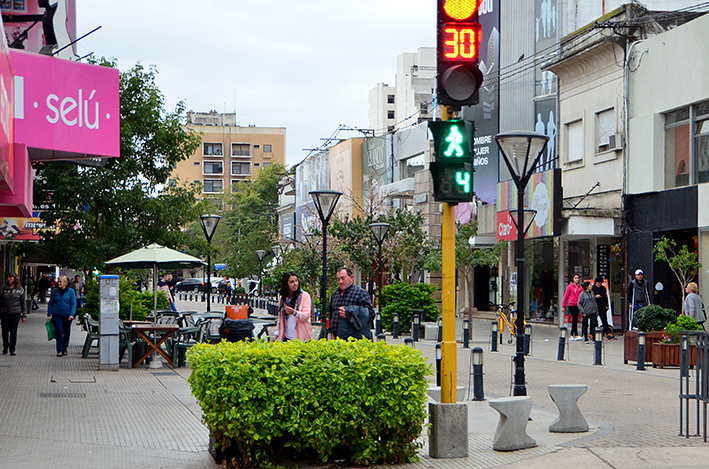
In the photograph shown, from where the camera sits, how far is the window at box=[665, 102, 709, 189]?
945 inches

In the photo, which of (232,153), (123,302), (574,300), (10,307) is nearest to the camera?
(10,307)

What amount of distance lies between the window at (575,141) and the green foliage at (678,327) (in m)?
13.4

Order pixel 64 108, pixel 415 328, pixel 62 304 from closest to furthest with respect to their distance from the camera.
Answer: pixel 64 108 < pixel 62 304 < pixel 415 328

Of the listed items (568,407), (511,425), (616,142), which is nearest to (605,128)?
(616,142)

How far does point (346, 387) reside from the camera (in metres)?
7.66

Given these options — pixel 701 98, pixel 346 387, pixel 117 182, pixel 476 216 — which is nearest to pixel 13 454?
pixel 346 387

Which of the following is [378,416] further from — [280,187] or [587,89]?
[280,187]

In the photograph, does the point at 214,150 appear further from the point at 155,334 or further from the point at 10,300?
the point at 155,334

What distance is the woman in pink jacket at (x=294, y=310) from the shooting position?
11.2 meters

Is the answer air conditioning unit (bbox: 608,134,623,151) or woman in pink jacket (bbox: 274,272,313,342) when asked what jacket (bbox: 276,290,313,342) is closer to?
woman in pink jacket (bbox: 274,272,313,342)

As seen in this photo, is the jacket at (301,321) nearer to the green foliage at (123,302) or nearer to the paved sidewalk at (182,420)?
the paved sidewalk at (182,420)

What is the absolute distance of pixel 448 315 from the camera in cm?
833

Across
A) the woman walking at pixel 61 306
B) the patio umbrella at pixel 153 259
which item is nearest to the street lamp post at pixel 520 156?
the patio umbrella at pixel 153 259

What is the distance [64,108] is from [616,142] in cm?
1782
